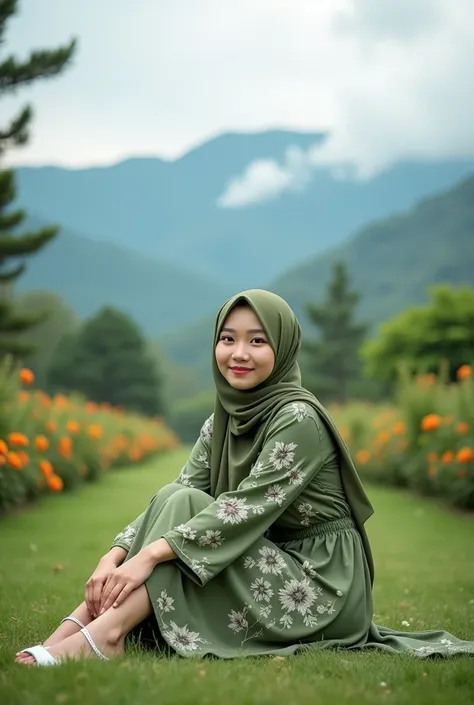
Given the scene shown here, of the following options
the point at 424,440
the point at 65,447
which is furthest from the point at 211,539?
the point at 424,440

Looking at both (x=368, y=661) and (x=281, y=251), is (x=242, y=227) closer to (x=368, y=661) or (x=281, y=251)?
(x=281, y=251)

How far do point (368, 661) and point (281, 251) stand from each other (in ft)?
348

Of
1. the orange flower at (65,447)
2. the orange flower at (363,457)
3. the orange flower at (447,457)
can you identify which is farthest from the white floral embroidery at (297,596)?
the orange flower at (363,457)

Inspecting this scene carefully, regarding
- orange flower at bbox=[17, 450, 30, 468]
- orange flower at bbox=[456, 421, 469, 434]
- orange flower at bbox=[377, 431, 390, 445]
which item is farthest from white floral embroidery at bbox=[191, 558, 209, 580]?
orange flower at bbox=[377, 431, 390, 445]

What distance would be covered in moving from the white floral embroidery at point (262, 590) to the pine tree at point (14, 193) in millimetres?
13899

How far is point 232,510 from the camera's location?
2.87 m

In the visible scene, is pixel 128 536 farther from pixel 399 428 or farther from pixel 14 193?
pixel 14 193

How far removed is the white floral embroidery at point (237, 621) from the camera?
290 cm

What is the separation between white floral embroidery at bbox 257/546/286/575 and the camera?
2922 mm

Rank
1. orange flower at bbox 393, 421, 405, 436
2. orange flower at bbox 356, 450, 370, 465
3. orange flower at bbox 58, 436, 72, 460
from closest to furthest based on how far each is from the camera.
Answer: orange flower at bbox 58, 436, 72, 460 → orange flower at bbox 393, 421, 405, 436 → orange flower at bbox 356, 450, 370, 465

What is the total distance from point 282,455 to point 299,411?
164mm

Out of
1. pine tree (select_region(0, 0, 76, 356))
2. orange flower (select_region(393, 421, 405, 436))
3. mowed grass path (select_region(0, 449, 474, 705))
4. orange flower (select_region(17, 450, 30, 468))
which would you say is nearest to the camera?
mowed grass path (select_region(0, 449, 474, 705))

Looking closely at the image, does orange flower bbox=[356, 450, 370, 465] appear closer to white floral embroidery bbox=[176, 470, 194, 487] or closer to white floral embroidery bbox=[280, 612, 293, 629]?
white floral embroidery bbox=[176, 470, 194, 487]

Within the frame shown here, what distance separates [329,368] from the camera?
29.3 metres
